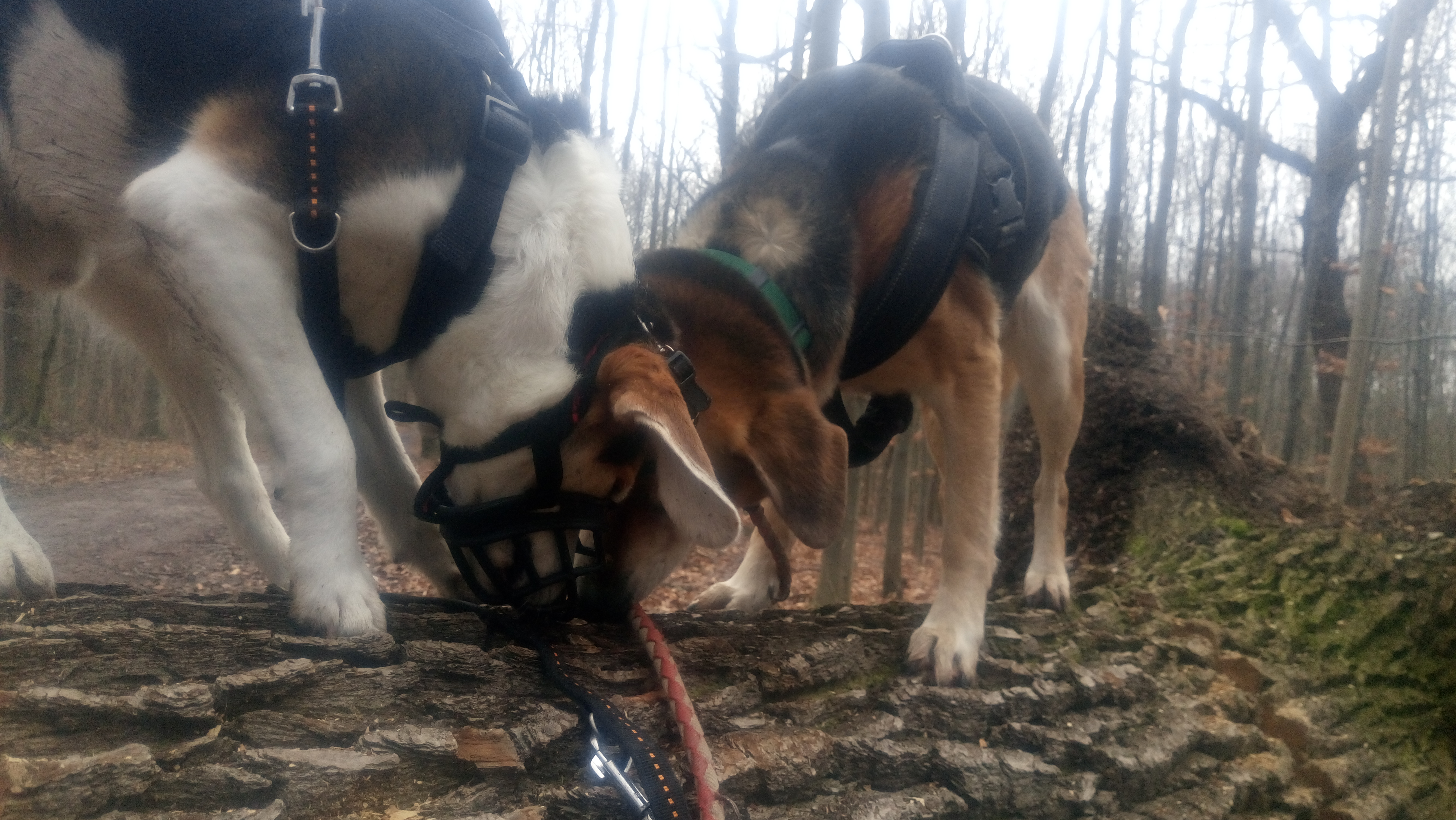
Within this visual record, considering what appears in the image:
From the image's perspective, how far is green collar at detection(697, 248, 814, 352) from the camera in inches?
95.2

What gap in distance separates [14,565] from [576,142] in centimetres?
172

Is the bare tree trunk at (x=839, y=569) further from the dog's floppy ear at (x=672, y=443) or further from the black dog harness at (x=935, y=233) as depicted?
the dog's floppy ear at (x=672, y=443)

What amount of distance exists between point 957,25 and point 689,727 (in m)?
8.71

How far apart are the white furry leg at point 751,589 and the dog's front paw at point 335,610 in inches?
67.7

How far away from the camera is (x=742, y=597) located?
342 cm

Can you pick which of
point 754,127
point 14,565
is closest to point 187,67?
point 14,565

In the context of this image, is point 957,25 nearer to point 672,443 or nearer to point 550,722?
point 672,443

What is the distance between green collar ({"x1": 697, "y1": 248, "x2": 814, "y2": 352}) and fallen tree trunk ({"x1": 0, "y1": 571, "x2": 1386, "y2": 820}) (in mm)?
889

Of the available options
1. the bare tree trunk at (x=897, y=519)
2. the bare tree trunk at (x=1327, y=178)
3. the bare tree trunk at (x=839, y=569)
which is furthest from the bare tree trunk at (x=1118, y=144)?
the bare tree trunk at (x=839, y=569)

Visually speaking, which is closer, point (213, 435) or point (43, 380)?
point (213, 435)

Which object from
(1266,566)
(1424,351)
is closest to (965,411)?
(1266,566)

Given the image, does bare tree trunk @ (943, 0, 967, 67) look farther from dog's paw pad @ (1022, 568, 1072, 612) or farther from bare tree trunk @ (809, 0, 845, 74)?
dog's paw pad @ (1022, 568, 1072, 612)

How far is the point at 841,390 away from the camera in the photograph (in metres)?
3.27

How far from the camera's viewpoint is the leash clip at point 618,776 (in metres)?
1.35
